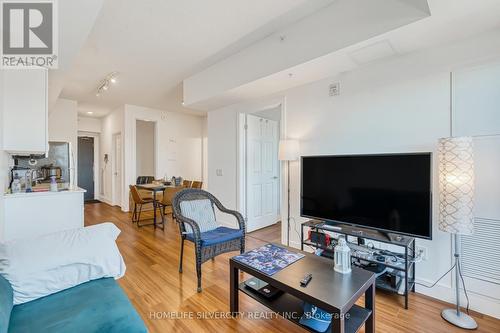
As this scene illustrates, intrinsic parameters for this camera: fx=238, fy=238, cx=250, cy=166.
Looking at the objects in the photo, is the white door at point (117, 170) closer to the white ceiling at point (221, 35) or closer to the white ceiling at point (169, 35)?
the white ceiling at point (169, 35)

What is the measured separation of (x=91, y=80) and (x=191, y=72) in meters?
1.88

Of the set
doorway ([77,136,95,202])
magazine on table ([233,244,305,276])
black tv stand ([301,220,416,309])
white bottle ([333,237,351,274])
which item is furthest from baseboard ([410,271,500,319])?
doorway ([77,136,95,202])

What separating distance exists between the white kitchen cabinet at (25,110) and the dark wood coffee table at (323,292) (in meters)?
2.55

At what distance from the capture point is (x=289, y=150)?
3.10 meters

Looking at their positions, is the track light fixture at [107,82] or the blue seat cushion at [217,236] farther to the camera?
the track light fixture at [107,82]

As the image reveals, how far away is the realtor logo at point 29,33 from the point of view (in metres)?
1.81

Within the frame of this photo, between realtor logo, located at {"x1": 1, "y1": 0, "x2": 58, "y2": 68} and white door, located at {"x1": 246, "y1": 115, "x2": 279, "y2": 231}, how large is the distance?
278 centimetres

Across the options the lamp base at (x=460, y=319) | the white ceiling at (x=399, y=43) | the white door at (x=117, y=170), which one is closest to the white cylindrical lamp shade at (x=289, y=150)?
the white ceiling at (x=399, y=43)

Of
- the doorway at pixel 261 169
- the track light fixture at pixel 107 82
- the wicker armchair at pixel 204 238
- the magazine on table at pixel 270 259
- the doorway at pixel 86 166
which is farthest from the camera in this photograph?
the doorway at pixel 86 166

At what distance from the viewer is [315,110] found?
306 cm

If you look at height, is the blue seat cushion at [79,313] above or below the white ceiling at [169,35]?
below

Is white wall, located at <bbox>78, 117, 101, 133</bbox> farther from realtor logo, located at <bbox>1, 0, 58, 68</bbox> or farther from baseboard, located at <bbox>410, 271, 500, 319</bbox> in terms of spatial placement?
baseboard, located at <bbox>410, 271, 500, 319</bbox>

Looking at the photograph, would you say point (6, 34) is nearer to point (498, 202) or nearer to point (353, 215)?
point (353, 215)

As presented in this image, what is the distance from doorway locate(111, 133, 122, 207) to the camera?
6281 millimetres
